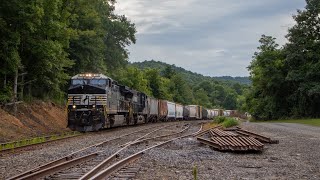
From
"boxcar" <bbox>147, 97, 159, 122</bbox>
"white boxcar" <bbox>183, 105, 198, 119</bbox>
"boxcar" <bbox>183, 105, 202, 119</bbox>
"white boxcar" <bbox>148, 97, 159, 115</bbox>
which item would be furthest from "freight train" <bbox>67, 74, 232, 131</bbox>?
"boxcar" <bbox>183, 105, 202, 119</bbox>

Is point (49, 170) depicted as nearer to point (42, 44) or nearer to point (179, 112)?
point (42, 44)

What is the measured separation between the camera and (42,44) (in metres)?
27.3

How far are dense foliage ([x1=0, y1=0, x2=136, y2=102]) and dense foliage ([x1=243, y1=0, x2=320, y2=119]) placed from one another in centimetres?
2914

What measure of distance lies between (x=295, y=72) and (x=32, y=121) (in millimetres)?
40803

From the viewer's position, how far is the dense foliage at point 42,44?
81.4ft

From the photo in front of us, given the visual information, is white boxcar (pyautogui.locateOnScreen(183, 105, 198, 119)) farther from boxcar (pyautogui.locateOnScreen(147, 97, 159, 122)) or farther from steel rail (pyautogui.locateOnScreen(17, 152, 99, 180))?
steel rail (pyautogui.locateOnScreen(17, 152, 99, 180))

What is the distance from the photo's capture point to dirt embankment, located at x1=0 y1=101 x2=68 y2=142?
2288 centimetres

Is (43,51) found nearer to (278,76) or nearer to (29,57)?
(29,57)

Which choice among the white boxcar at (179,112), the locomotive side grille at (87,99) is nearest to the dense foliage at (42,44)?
the locomotive side grille at (87,99)

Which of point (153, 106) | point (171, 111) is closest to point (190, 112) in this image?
point (171, 111)

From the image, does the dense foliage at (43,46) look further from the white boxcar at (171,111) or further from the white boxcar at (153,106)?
the white boxcar at (171,111)

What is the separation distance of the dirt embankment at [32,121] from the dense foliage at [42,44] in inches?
54.5

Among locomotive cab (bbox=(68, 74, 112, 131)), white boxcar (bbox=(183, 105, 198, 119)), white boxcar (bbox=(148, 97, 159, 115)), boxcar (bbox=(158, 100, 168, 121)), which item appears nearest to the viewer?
locomotive cab (bbox=(68, 74, 112, 131))

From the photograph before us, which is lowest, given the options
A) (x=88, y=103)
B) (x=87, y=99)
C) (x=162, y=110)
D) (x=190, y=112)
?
(x=190, y=112)
